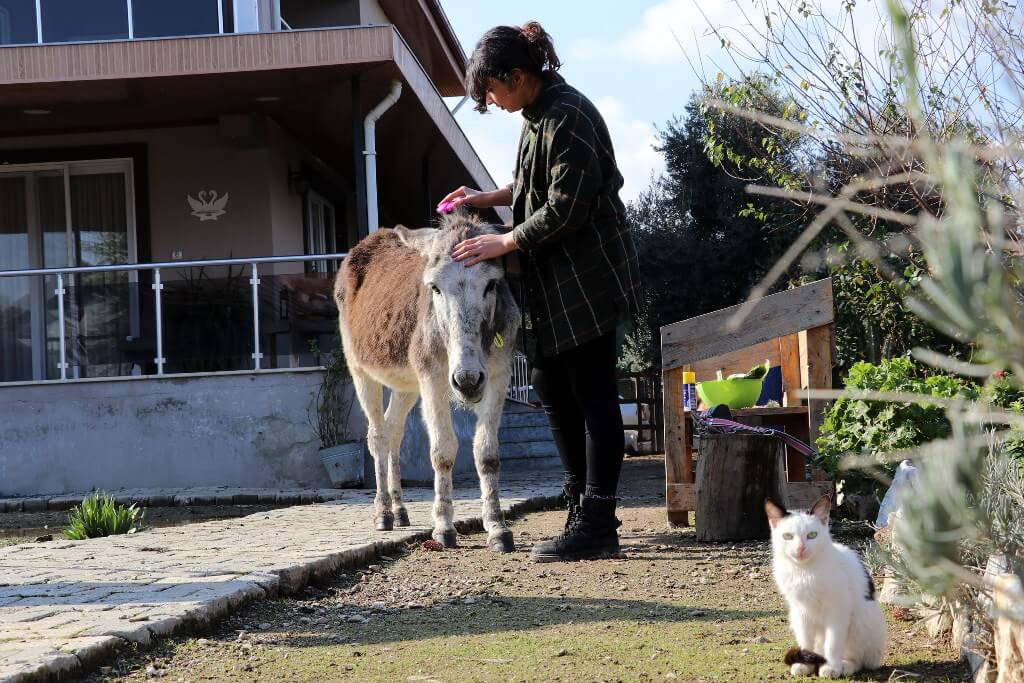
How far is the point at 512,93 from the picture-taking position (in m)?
5.02

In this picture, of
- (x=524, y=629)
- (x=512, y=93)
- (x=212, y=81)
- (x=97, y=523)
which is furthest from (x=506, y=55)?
(x=212, y=81)

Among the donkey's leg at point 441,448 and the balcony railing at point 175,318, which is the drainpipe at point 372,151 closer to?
the balcony railing at point 175,318

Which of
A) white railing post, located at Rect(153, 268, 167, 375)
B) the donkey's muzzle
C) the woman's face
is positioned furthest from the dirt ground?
white railing post, located at Rect(153, 268, 167, 375)

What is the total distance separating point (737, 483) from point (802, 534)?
2.57m

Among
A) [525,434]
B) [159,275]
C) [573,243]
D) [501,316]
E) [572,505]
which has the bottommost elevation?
[525,434]

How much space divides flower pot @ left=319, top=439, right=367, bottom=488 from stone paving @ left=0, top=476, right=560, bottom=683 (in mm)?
2628

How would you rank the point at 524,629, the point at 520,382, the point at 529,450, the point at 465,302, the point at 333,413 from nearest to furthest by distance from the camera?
the point at 524,629 < the point at 465,302 < the point at 333,413 < the point at 529,450 < the point at 520,382

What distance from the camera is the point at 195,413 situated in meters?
11.4

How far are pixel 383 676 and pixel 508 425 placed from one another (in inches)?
499

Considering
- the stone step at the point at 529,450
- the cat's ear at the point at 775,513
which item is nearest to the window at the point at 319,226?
the stone step at the point at 529,450

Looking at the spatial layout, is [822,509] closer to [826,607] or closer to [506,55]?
[826,607]

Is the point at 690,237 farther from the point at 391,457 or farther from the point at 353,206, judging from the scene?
the point at 391,457

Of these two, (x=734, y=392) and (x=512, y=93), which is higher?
(x=512, y=93)

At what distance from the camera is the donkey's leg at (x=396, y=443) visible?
7.01 metres
